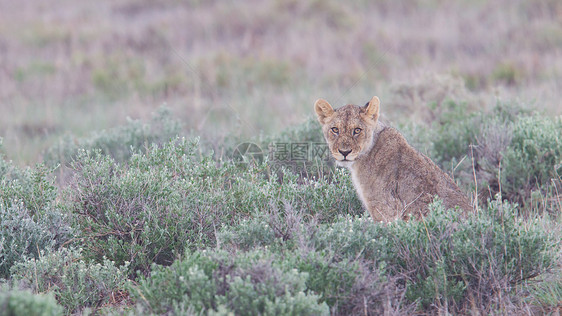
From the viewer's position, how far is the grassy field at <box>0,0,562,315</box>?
397 cm

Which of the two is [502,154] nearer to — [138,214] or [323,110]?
[323,110]

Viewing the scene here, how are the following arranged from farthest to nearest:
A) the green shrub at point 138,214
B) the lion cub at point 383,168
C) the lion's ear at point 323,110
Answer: the lion's ear at point 323,110 → the lion cub at point 383,168 → the green shrub at point 138,214

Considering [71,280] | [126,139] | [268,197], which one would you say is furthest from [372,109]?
[126,139]

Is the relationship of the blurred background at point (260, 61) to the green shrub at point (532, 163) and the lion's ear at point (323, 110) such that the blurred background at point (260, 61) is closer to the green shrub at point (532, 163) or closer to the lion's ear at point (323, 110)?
the green shrub at point (532, 163)

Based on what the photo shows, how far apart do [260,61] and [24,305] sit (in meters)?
13.6

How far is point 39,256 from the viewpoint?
457 cm

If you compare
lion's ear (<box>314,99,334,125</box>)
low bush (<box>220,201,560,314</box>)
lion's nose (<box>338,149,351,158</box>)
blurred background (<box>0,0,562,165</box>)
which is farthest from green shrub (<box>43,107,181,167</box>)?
low bush (<box>220,201,560,314</box>)

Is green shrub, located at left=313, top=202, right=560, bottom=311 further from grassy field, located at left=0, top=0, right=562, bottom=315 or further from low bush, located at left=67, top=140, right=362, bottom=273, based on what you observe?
low bush, located at left=67, top=140, right=362, bottom=273

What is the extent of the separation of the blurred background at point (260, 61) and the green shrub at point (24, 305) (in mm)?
4876

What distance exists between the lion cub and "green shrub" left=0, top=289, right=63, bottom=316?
112 inches

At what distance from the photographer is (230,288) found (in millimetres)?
3760

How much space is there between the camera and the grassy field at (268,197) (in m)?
3.97

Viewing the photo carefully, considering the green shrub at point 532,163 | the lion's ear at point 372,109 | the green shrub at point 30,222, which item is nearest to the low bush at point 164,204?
the green shrub at point 30,222

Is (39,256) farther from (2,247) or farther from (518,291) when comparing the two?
(518,291)
